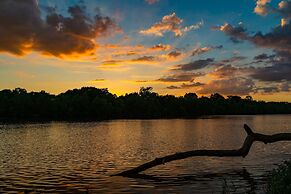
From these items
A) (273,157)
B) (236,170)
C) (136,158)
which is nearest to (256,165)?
(236,170)

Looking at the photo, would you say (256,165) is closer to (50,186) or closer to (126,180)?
(126,180)

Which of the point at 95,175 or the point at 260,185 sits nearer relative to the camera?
the point at 260,185

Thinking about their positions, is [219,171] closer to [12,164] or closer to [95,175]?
[95,175]

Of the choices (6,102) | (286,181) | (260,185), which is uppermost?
(6,102)

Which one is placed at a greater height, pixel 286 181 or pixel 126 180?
pixel 286 181

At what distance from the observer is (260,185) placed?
30562 millimetres

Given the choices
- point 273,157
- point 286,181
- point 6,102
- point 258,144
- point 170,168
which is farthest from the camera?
point 6,102

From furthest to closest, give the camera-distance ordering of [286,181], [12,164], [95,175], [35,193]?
[12,164] → [95,175] → [35,193] → [286,181]

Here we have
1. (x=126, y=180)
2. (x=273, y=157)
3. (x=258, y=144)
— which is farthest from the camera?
(x=258, y=144)

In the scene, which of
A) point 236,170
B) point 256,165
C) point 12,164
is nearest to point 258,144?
point 256,165

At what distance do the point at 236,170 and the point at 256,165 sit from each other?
4.47 meters

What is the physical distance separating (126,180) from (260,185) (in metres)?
10.8

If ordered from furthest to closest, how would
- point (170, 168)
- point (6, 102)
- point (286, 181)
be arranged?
point (6, 102), point (170, 168), point (286, 181)

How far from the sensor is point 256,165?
133 ft
